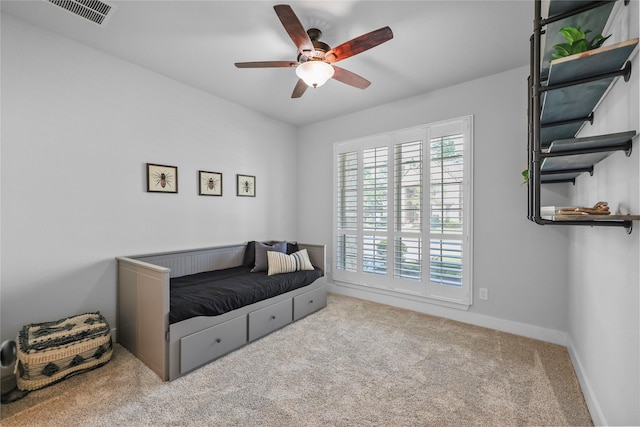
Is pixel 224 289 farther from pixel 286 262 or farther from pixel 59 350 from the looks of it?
pixel 59 350

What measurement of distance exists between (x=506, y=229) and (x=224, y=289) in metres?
2.79

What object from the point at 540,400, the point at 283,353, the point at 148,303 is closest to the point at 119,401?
the point at 148,303

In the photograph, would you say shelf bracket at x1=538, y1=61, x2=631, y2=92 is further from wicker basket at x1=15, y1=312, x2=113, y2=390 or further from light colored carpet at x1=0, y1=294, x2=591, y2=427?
wicker basket at x1=15, y1=312, x2=113, y2=390

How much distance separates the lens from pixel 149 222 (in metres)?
2.81

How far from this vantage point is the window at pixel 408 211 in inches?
120

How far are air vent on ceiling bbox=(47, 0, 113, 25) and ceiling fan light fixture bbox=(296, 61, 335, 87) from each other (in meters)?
1.39

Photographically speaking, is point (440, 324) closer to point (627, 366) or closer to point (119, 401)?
point (627, 366)

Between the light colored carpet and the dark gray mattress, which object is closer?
the light colored carpet

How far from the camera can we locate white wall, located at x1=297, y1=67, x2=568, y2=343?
260cm

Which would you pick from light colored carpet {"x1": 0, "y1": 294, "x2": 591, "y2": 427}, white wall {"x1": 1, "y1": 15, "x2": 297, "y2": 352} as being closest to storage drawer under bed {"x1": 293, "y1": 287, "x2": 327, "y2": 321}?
light colored carpet {"x1": 0, "y1": 294, "x2": 591, "y2": 427}

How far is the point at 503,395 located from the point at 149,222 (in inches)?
128

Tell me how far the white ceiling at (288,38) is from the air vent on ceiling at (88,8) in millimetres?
61

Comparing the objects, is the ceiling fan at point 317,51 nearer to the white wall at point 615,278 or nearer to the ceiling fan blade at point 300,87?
the ceiling fan blade at point 300,87

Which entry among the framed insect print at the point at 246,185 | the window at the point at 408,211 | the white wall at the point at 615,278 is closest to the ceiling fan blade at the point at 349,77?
the window at the point at 408,211
